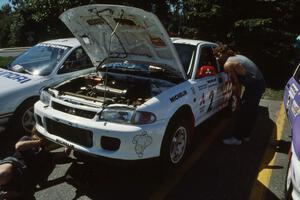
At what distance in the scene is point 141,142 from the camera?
3504mm

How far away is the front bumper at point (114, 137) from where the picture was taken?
3445mm

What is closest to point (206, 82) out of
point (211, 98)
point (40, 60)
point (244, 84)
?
point (211, 98)

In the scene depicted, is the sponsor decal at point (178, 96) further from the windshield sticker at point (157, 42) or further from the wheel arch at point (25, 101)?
the wheel arch at point (25, 101)

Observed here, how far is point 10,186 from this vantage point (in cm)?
265

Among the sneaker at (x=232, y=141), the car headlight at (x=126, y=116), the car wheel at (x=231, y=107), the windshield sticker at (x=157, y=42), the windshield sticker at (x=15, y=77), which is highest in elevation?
the windshield sticker at (x=157, y=42)

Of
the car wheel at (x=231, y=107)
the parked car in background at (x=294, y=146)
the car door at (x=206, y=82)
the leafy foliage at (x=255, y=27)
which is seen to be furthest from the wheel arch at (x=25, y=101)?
the leafy foliage at (x=255, y=27)

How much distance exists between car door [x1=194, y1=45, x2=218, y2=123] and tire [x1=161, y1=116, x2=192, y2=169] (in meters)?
0.50

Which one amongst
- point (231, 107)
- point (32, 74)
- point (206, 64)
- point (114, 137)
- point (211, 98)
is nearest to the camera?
point (114, 137)

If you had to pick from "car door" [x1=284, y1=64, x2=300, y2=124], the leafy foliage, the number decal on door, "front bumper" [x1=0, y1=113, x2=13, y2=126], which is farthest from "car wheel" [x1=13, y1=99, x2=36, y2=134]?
the leafy foliage

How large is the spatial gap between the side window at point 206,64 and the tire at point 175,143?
34.3 inches

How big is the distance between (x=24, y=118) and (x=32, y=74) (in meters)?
0.81

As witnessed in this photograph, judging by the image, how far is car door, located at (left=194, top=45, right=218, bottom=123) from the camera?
4.68m

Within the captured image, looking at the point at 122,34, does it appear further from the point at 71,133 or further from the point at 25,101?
the point at 25,101

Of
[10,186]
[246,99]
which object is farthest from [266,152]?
[10,186]
